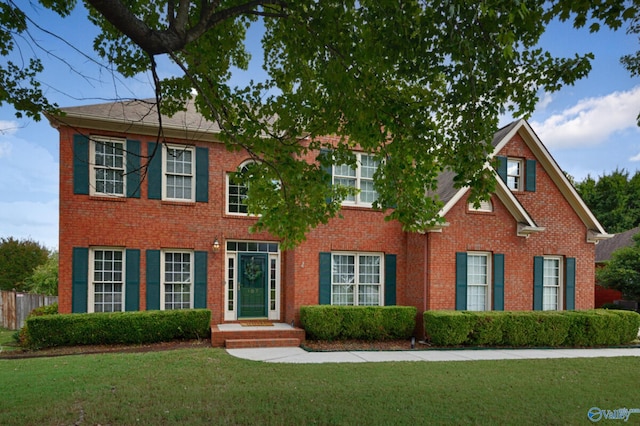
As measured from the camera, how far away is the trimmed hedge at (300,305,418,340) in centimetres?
1177

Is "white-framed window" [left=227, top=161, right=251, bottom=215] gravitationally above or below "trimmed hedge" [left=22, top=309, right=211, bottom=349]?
above

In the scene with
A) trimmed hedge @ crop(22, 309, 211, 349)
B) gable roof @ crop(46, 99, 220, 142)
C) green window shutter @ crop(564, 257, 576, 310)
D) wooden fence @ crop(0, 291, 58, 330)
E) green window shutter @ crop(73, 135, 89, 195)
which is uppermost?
gable roof @ crop(46, 99, 220, 142)

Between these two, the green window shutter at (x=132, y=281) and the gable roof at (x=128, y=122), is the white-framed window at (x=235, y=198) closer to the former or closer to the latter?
the gable roof at (x=128, y=122)

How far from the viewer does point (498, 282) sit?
42.9 ft

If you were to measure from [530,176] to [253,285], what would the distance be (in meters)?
10.2

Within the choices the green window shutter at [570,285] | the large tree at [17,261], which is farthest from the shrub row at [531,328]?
the large tree at [17,261]

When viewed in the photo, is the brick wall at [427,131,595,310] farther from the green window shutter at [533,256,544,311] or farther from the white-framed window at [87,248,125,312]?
the white-framed window at [87,248,125,312]

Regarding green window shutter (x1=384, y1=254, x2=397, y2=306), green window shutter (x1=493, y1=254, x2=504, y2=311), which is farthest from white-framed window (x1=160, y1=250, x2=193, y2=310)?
green window shutter (x1=493, y1=254, x2=504, y2=311)

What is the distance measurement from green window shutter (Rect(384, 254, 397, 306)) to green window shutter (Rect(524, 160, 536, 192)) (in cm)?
533

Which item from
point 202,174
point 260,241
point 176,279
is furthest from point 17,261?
point 260,241

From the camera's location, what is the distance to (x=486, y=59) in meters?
5.35

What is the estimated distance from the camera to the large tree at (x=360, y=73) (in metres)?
5.22

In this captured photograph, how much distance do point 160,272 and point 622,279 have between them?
71.4ft

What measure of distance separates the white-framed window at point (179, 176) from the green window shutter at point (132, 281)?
1.95m
